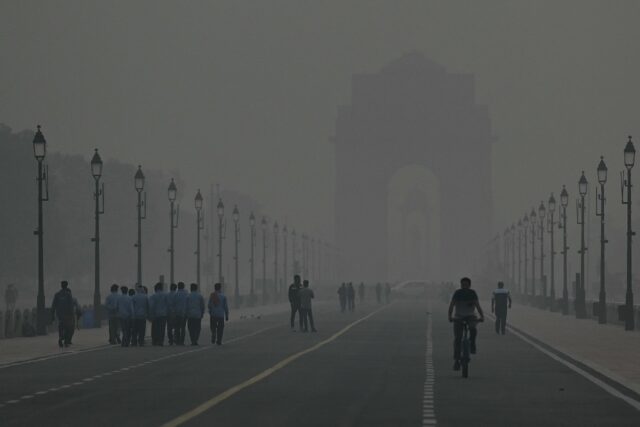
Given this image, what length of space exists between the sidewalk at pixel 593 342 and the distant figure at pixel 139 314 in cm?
1085

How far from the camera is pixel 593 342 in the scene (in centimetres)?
4959

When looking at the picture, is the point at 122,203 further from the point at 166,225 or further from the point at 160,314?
the point at 160,314

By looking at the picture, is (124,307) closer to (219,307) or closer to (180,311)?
(180,311)

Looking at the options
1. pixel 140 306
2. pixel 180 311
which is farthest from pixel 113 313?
pixel 180 311

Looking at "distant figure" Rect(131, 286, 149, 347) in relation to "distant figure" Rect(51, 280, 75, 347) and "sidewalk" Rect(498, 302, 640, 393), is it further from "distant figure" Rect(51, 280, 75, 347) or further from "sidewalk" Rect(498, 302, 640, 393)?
"sidewalk" Rect(498, 302, 640, 393)

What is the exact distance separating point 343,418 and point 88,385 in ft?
27.2

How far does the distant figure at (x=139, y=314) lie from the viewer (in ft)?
158

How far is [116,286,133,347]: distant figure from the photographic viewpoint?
47.9m

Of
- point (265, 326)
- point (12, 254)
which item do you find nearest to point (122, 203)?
point (12, 254)

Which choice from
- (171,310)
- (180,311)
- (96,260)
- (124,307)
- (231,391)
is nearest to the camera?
(231,391)

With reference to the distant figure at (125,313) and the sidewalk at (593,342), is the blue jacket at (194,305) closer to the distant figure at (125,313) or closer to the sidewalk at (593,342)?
the distant figure at (125,313)

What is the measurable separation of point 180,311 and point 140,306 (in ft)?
4.15

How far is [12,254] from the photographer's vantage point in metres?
115

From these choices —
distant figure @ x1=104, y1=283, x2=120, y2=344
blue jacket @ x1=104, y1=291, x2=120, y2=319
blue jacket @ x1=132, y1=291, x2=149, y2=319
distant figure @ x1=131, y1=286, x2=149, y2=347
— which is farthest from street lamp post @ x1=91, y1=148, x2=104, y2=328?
blue jacket @ x1=132, y1=291, x2=149, y2=319
